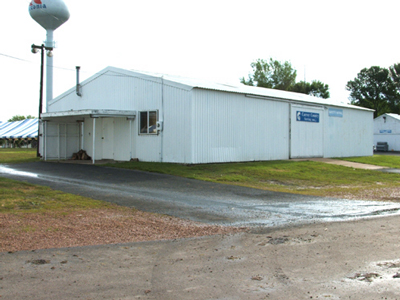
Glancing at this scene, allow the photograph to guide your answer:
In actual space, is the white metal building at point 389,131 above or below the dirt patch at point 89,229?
above

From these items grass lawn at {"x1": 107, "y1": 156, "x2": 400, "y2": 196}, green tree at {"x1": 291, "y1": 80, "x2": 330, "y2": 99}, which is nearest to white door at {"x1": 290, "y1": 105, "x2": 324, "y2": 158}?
grass lawn at {"x1": 107, "y1": 156, "x2": 400, "y2": 196}

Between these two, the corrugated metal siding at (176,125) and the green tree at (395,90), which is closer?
the corrugated metal siding at (176,125)

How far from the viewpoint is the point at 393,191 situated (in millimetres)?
A: 14648

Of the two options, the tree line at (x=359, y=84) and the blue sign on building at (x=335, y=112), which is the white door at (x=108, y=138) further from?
the tree line at (x=359, y=84)

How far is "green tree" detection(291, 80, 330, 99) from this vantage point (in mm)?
72500

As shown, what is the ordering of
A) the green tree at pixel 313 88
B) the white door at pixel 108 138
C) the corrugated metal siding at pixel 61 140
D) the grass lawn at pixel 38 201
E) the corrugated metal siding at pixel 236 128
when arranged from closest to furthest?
the grass lawn at pixel 38 201
the corrugated metal siding at pixel 236 128
the white door at pixel 108 138
the corrugated metal siding at pixel 61 140
the green tree at pixel 313 88

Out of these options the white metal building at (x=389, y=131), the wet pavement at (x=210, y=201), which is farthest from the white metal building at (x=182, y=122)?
the white metal building at (x=389, y=131)

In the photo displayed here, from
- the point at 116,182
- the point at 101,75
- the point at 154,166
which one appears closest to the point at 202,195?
the point at 116,182

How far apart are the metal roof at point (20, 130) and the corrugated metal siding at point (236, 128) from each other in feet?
108

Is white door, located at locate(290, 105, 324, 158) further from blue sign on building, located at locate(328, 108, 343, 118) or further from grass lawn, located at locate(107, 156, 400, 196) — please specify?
grass lawn, located at locate(107, 156, 400, 196)

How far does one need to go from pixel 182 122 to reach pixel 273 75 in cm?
5811

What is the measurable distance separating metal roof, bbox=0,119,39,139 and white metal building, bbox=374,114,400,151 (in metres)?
42.2

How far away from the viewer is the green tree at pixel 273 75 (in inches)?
2940

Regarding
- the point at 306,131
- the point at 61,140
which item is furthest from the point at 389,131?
the point at 61,140
